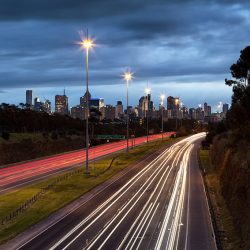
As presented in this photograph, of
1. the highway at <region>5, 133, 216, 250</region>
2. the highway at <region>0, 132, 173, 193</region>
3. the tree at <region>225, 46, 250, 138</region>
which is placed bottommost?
the highway at <region>5, 133, 216, 250</region>

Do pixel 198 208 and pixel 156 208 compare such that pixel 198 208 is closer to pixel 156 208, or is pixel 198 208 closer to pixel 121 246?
pixel 156 208

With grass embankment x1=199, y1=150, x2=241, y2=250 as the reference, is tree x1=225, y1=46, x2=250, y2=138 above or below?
above

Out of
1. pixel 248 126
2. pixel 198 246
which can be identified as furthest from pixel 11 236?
pixel 248 126

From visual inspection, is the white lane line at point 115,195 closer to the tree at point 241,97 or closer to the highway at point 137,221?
the highway at point 137,221

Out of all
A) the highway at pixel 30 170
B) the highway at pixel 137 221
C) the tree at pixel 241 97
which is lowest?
the highway at pixel 137 221

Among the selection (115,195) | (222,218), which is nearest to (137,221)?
(222,218)

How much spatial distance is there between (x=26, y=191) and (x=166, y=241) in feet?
72.6

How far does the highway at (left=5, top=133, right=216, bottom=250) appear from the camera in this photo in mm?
25531

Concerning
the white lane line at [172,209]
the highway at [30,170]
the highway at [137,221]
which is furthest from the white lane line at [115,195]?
the highway at [30,170]

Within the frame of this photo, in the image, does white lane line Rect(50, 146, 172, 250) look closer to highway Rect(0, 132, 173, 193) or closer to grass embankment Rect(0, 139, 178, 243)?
grass embankment Rect(0, 139, 178, 243)

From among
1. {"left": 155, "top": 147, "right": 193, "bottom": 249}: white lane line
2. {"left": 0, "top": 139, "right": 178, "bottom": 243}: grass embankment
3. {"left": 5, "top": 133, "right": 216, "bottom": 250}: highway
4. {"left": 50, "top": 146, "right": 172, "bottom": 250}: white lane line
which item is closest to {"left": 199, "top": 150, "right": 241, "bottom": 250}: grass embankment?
{"left": 5, "top": 133, "right": 216, "bottom": 250}: highway

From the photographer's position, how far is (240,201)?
30.5m

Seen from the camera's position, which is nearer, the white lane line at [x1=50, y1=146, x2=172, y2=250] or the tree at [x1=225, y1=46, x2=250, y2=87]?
the white lane line at [x1=50, y1=146, x2=172, y2=250]

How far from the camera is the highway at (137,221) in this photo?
25531mm
